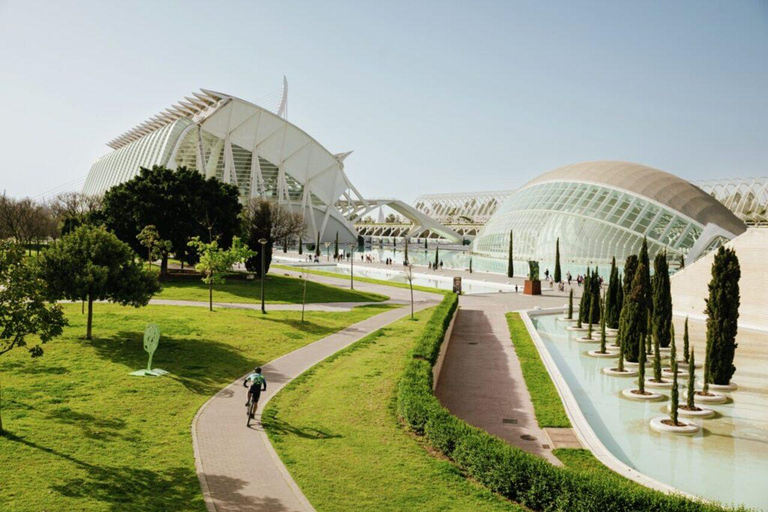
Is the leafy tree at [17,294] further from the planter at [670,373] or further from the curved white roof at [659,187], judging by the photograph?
the curved white roof at [659,187]

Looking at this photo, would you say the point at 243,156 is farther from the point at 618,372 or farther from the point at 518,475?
the point at 518,475

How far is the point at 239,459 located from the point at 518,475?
512cm

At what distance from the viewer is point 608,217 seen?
55031 millimetres

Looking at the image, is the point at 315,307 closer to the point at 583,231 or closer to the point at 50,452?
the point at 50,452

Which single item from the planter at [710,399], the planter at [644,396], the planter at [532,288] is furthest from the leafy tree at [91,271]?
the planter at [532,288]

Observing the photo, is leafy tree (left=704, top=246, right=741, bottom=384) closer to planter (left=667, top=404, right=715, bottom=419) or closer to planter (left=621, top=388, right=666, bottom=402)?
planter (left=621, top=388, right=666, bottom=402)

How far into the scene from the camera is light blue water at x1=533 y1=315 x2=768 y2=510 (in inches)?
443

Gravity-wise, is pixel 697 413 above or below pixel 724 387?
below

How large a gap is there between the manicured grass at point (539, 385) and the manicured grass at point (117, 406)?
27.1 feet

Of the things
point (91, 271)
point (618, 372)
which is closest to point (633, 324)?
point (618, 372)

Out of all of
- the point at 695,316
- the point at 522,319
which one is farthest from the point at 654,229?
the point at 522,319

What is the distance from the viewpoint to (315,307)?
33375mm

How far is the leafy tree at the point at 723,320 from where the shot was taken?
17516 mm

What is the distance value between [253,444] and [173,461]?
1561mm
